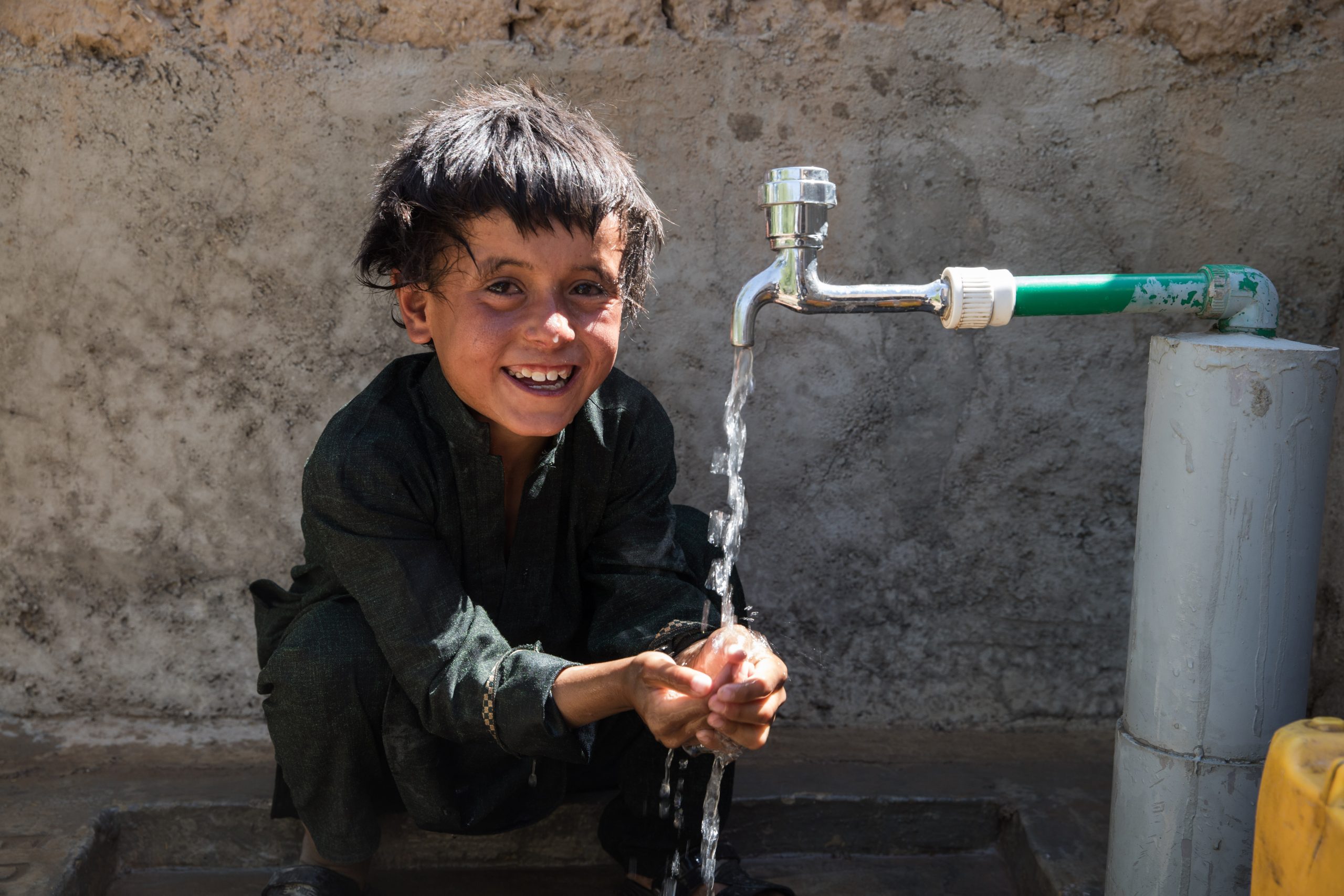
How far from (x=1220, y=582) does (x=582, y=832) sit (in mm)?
987

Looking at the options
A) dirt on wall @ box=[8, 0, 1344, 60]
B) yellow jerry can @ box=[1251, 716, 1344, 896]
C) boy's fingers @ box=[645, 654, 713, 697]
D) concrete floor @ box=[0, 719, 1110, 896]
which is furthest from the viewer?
dirt on wall @ box=[8, 0, 1344, 60]

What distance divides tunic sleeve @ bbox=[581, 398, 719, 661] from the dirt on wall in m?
0.64

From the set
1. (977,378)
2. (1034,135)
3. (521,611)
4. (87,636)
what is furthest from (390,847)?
(1034,135)

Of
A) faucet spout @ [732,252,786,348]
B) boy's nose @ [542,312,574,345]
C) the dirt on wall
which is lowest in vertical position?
boy's nose @ [542,312,574,345]

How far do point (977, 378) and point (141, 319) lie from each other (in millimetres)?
1394

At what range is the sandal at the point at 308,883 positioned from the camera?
1500 mm

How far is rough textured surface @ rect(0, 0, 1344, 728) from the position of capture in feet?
6.10

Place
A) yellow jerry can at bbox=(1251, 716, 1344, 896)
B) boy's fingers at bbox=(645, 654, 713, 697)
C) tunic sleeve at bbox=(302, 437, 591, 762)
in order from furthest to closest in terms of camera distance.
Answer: tunic sleeve at bbox=(302, 437, 591, 762) → boy's fingers at bbox=(645, 654, 713, 697) → yellow jerry can at bbox=(1251, 716, 1344, 896)

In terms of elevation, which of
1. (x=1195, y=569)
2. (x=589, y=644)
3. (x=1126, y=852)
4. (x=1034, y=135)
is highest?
(x=1034, y=135)

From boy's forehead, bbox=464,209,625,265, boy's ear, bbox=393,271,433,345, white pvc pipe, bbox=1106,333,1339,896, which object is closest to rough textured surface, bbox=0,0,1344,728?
boy's ear, bbox=393,271,433,345

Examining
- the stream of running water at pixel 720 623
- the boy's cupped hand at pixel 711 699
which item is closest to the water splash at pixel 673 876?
the stream of running water at pixel 720 623

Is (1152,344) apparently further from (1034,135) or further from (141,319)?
(141,319)

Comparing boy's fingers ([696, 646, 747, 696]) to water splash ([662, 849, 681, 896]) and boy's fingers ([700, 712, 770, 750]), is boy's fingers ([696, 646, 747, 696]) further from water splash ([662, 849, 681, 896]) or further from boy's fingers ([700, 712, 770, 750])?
water splash ([662, 849, 681, 896])

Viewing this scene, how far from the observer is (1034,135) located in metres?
1.89
